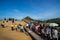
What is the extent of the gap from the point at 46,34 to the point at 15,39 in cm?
463

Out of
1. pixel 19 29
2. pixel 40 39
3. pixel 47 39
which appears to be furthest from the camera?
pixel 19 29

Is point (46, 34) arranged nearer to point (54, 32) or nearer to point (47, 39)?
point (47, 39)

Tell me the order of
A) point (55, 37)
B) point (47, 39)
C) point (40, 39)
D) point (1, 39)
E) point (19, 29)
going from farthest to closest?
point (19, 29) < point (1, 39) < point (40, 39) < point (47, 39) < point (55, 37)

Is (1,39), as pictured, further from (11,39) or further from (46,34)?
(46,34)

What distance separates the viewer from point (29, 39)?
17.9 m

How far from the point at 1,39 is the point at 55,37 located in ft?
23.8

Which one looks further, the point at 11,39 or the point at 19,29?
the point at 19,29

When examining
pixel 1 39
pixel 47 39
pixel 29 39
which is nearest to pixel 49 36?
pixel 47 39

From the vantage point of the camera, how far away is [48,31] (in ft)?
46.9

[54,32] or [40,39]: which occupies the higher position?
[54,32]

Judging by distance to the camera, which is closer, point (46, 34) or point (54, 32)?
point (54, 32)

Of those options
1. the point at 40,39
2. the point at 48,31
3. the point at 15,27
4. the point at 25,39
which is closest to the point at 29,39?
the point at 25,39

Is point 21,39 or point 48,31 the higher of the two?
point 48,31

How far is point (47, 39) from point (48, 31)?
80 centimetres
